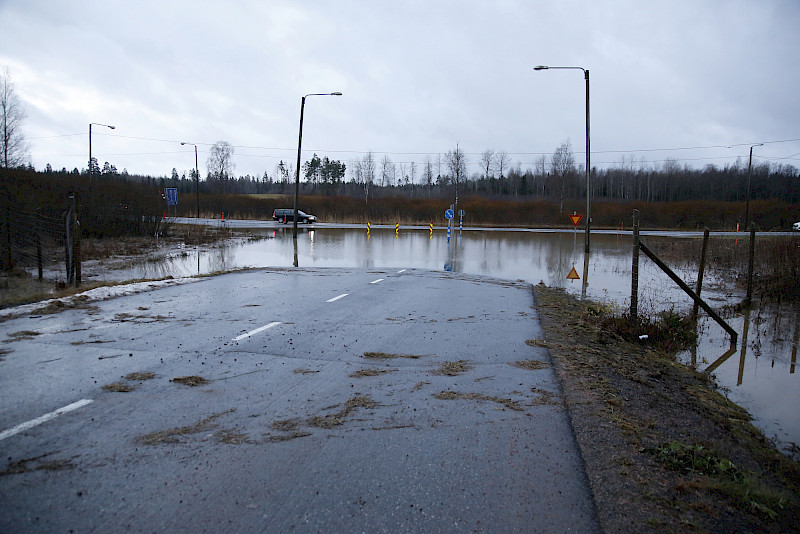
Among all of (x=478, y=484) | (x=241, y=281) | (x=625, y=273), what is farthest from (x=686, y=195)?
(x=478, y=484)

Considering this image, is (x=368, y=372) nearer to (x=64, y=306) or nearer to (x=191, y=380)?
(x=191, y=380)

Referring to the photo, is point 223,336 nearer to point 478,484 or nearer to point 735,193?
point 478,484

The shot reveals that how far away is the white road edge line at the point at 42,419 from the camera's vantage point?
14.7 feet

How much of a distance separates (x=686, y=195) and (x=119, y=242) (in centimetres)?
11833

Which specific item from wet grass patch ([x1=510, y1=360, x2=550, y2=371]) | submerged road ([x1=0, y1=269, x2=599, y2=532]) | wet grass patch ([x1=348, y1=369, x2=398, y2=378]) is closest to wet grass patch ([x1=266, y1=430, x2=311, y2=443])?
submerged road ([x1=0, y1=269, x2=599, y2=532])

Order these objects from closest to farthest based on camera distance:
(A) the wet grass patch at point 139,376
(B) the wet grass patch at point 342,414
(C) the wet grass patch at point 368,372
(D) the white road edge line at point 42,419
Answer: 1. (D) the white road edge line at point 42,419
2. (B) the wet grass patch at point 342,414
3. (A) the wet grass patch at point 139,376
4. (C) the wet grass patch at point 368,372

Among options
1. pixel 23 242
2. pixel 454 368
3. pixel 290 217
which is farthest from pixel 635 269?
pixel 290 217

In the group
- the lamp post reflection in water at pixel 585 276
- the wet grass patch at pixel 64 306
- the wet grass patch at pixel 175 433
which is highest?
the wet grass patch at pixel 64 306

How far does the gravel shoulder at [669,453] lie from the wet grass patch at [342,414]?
6.70 ft

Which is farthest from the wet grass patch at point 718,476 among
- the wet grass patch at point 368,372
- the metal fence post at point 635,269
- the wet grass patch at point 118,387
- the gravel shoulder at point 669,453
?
the metal fence post at point 635,269

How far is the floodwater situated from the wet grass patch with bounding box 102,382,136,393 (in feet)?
22.4

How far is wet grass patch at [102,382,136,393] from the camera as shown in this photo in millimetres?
5664

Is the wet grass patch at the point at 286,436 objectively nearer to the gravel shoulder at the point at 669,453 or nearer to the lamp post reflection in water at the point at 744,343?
the gravel shoulder at the point at 669,453

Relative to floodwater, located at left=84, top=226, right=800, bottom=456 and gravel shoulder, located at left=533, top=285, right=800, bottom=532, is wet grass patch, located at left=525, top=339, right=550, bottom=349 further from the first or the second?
floodwater, located at left=84, top=226, right=800, bottom=456
